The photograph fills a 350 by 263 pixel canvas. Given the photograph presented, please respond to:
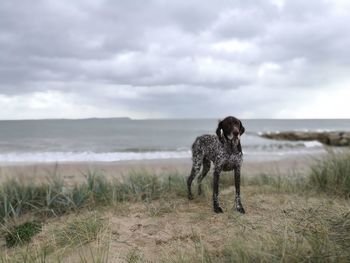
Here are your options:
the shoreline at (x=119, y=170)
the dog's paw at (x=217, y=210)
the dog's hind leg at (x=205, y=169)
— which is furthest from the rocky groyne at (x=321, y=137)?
the dog's paw at (x=217, y=210)

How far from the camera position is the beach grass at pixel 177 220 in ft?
12.4

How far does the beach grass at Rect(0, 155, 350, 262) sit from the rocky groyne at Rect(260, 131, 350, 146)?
26.7 metres

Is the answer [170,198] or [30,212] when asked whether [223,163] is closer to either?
[170,198]

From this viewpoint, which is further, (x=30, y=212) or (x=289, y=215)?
(x=30, y=212)

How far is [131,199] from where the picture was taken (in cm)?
677

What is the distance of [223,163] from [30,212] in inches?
131

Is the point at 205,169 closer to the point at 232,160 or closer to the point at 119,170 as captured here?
the point at 232,160

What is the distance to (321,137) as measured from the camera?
36938 millimetres

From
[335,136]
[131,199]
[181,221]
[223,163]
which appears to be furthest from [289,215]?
[335,136]

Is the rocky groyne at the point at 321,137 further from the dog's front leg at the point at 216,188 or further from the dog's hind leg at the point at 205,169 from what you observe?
the dog's front leg at the point at 216,188

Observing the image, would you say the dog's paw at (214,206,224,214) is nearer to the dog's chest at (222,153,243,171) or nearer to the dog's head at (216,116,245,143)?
the dog's chest at (222,153,243,171)

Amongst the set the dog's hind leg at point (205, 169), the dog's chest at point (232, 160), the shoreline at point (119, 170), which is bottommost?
the shoreline at point (119, 170)

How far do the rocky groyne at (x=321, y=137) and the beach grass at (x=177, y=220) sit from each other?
2672 cm

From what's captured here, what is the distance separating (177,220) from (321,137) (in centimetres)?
3425
